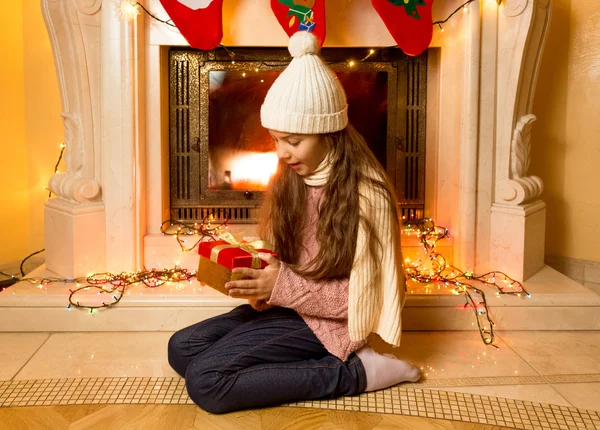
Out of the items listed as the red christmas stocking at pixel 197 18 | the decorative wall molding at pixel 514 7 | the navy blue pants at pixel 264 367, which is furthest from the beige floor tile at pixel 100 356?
the decorative wall molding at pixel 514 7

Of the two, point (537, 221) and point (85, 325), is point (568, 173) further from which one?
point (85, 325)

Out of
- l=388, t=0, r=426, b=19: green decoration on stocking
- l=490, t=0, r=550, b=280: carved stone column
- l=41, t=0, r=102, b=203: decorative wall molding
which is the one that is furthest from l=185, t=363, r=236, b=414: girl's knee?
l=388, t=0, r=426, b=19: green decoration on stocking

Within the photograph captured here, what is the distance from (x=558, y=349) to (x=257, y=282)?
109 cm

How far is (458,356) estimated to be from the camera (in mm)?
2141

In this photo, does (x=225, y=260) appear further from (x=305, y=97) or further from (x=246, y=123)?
(x=246, y=123)

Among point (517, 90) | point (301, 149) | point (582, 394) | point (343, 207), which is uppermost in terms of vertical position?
point (517, 90)

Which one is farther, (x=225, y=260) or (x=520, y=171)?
(x=520, y=171)

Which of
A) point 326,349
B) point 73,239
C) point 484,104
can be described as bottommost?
point 326,349

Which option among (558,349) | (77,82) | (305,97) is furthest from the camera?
(77,82)

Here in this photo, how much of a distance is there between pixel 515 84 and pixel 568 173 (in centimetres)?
62

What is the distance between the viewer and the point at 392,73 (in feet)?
9.10

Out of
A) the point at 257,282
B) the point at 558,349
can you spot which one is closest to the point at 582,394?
the point at 558,349

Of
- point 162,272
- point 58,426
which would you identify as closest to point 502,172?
point 162,272

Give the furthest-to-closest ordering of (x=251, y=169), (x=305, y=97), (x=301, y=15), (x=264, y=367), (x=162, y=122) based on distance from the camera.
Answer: (x=251, y=169) → (x=162, y=122) → (x=301, y=15) → (x=264, y=367) → (x=305, y=97)
